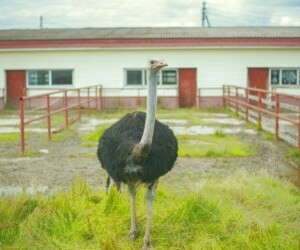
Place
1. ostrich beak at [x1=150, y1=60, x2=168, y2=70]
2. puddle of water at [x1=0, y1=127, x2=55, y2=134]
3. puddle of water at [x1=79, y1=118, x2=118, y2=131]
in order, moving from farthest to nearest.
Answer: puddle of water at [x1=79, y1=118, x2=118, y2=131] < puddle of water at [x1=0, y1=127, x2=55, y2=134] < ostrich beak at [x1=150, y1=60, x2=168, y2=70]

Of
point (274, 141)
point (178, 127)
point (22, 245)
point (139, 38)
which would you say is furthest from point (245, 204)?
point (139, 38)

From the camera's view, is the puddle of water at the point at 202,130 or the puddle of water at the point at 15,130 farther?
the puddle of water at the point at 15,130

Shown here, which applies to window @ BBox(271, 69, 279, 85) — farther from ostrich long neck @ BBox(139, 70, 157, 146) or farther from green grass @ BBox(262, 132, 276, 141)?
ostrich long neck @ BBox(139, 70, 157, 146)

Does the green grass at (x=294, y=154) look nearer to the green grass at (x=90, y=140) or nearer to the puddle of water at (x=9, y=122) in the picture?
the green grass at (x=90, y=140)

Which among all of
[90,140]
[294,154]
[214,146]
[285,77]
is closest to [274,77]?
[285,77]

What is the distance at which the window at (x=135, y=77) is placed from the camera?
77.2ft

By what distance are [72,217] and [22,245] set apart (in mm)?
808

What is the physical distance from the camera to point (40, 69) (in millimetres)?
23438

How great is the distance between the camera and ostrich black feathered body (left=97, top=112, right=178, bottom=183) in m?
4.95

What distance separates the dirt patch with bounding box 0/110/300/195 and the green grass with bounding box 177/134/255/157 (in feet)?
1.09

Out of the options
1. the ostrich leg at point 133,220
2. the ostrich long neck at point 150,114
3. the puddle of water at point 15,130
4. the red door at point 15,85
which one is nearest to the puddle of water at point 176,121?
the puddle of water at point 15,130

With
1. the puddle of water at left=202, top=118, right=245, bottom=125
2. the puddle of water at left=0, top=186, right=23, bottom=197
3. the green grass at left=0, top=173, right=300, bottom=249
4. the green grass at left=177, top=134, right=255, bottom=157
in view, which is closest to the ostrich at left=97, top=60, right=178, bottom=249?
the green grass at left=0, top=173, right=300, bottom=249

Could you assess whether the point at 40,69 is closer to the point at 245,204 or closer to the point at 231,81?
the point at 231,81

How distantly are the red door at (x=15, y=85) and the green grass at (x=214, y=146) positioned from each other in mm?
12498
